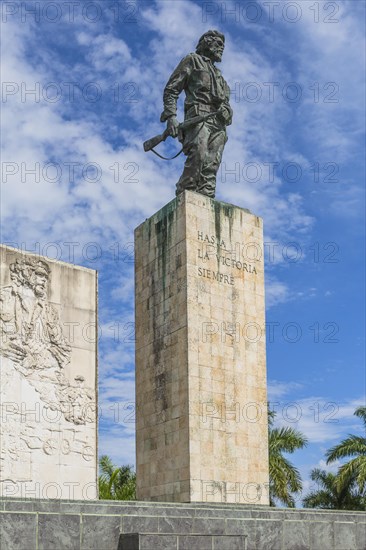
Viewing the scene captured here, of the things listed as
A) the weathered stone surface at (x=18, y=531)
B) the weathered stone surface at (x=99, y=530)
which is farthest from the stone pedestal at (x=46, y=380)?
the weathered stone surface at (x=18, y=531)

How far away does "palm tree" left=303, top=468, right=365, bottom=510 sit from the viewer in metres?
27.0

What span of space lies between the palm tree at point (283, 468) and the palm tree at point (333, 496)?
1374mm

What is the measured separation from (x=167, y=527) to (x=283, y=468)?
16519mm

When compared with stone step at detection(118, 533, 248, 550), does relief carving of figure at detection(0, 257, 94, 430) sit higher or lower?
higher

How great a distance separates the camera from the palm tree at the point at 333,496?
27.0 m

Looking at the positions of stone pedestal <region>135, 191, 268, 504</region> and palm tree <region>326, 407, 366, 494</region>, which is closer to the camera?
stone pedestal <region>135, 191, 268, 504</region>

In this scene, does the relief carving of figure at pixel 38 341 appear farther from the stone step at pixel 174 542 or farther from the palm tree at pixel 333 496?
the palm tree at pixel 333 496

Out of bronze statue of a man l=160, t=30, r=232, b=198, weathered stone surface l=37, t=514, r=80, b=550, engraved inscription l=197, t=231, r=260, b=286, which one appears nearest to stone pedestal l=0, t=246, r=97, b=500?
engraved inscription l=197, t=231, r=260, b=286

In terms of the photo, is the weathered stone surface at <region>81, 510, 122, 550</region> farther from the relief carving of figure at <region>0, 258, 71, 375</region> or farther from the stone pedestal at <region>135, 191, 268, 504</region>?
the relief carving of figure at <region>0, 258, 71, 375</region>

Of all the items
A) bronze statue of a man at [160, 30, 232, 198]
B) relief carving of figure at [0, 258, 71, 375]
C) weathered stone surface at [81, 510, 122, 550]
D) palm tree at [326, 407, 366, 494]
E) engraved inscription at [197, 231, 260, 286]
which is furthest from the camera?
palm tree at [326, 407, 366, 494]

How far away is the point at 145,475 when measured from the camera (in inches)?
589

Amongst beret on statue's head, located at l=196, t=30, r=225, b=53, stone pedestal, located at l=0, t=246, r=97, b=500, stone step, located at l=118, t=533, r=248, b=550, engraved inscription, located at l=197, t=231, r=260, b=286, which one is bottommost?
stone step, located at l=118, t=533, r=248, b=550

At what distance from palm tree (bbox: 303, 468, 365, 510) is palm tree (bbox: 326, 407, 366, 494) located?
0.74 ft

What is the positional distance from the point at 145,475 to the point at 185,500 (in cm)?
158
